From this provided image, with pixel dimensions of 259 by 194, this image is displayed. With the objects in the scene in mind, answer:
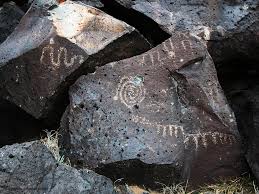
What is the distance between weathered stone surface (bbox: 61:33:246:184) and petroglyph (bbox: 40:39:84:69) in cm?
16

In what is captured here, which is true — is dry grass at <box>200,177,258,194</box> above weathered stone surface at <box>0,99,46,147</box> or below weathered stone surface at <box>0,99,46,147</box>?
below

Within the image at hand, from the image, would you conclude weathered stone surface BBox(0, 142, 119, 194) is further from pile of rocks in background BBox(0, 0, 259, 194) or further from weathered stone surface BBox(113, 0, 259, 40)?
weathered stone surface BBox(113, 0, 259, 40)

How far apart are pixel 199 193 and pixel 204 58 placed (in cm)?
114

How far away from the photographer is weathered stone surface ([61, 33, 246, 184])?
404 centimetres

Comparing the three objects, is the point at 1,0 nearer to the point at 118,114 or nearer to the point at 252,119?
the point at 118,114

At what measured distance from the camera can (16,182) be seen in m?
3.20

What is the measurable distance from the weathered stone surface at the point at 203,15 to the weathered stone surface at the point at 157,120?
0.39 metres

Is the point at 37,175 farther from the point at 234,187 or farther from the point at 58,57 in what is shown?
the point at 234,187

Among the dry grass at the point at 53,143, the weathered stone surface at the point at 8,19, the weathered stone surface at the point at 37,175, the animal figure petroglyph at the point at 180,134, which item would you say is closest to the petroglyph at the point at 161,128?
the animal figure petroglyph at the point at 180,134

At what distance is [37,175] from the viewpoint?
3.24 metres

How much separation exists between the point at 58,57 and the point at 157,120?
3.12 feet

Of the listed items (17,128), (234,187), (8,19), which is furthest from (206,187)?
(8,19)

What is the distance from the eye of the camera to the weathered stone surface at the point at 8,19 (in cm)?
527

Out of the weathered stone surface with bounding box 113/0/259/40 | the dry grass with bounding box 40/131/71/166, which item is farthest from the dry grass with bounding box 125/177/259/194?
the weathered stone surface with bounding box 113/0/259/40
